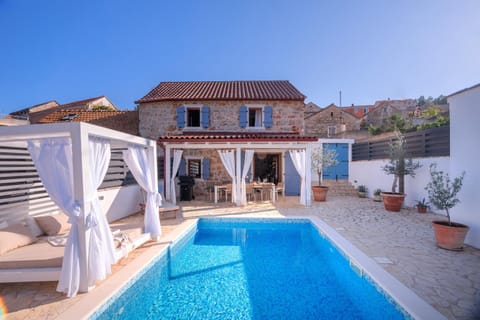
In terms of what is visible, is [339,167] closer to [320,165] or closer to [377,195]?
[377,195]

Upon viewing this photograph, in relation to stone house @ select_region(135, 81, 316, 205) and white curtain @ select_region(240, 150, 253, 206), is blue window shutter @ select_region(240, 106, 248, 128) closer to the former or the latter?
stone house @ select_region(135, 81, 316, 205)

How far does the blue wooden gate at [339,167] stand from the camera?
12.5 m

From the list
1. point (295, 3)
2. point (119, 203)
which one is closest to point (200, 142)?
point (119, 203)

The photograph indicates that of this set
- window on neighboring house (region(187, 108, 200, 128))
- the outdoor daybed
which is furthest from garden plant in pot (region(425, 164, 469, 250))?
window on neighboring house (region(187, 108, 200, 128))

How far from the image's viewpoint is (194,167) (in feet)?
36.3

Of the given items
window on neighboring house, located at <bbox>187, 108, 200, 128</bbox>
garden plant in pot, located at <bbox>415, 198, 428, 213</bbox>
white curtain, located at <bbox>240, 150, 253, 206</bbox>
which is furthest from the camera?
window on neighboring house, located at <bbox>187, 108, 200, 128</bbox>

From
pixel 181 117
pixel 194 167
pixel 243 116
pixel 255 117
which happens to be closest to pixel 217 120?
pixel 243 116

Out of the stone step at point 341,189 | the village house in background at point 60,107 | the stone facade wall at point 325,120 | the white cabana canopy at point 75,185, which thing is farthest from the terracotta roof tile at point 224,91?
the village house in background at point 60,107

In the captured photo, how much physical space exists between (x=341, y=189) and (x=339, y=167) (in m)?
1.58

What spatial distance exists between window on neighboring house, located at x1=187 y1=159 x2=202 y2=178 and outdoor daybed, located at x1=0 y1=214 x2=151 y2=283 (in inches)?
246

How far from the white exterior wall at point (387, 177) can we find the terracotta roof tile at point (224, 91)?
15.9ft

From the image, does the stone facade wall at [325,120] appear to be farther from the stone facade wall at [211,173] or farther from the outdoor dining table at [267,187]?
the outdoor dining table at [267,187]

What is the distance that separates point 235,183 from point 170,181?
2.71 m

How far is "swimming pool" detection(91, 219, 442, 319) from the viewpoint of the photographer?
298 cm
